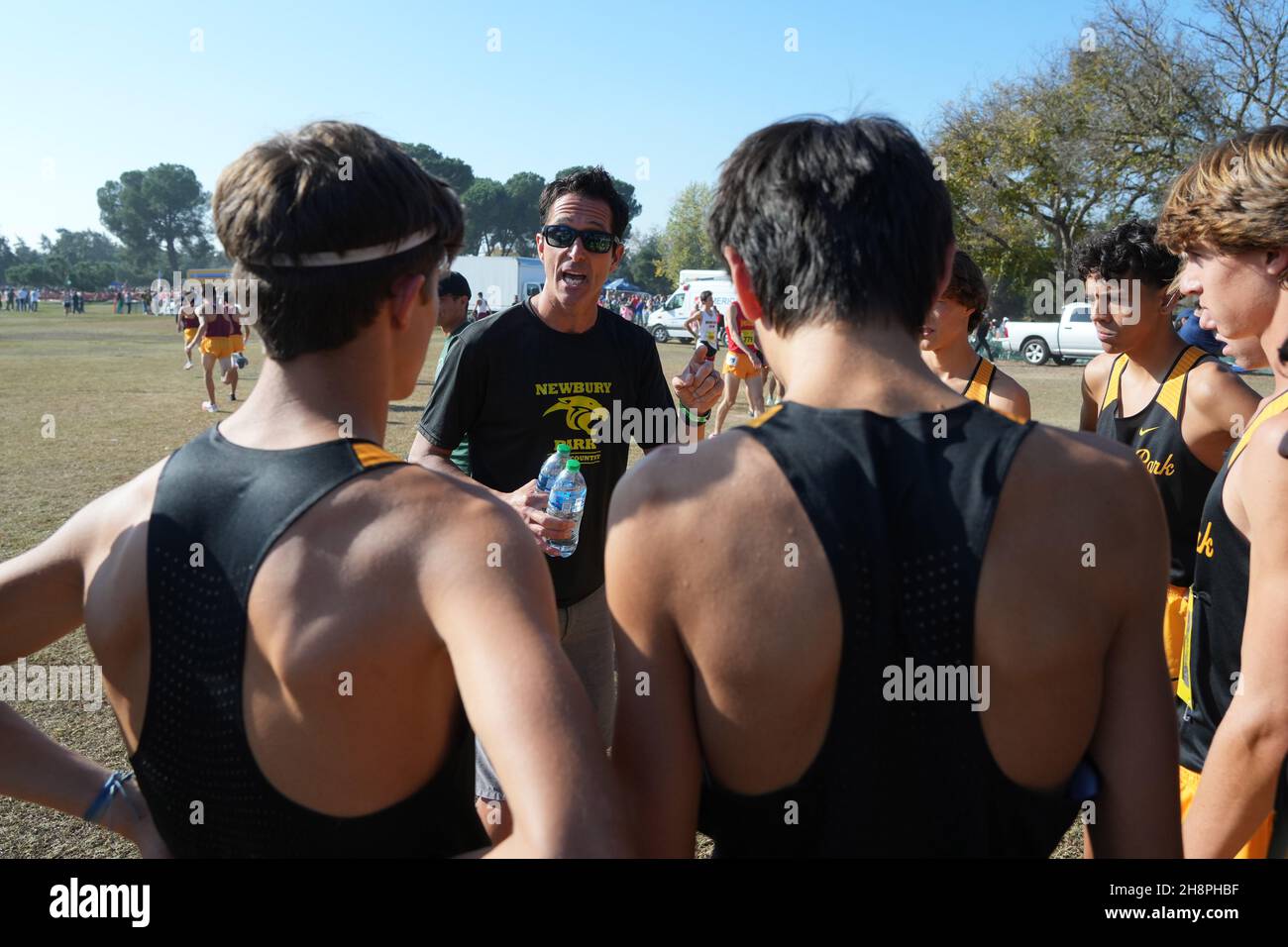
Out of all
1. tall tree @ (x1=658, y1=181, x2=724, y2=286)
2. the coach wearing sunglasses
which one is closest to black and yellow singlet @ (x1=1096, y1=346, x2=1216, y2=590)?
the coach wearing sunglasses

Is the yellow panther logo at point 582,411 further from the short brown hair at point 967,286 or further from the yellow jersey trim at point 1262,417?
the yellow jersey trim at point 1262,417

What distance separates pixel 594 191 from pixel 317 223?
3.14 meters

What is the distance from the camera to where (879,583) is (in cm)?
141

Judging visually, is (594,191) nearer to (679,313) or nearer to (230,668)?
(230,668)

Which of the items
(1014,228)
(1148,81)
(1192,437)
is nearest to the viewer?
(1192,437)

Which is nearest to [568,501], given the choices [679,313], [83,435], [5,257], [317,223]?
[317,223]

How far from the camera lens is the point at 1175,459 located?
13.3ft

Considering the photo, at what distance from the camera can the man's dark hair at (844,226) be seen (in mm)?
1504

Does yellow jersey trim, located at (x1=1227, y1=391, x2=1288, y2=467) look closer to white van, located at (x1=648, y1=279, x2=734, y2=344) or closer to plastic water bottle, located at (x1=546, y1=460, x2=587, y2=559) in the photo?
plastic water bottle, located at (x1=546, y1=460, x2=587, y2=559)

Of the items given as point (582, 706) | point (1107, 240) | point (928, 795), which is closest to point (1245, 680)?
point (928, 795)

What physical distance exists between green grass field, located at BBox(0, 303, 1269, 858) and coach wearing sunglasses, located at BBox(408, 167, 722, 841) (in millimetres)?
2152

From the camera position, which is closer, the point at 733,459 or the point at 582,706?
the point at 582,706

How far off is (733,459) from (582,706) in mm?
447
